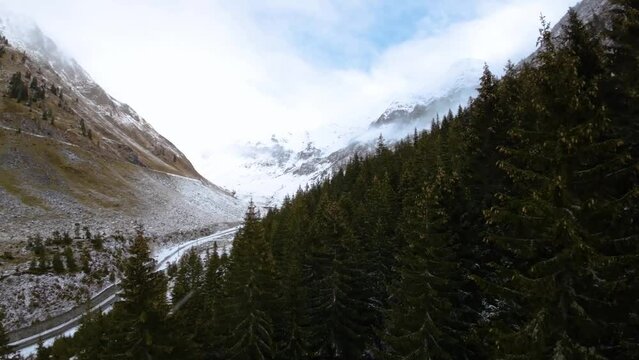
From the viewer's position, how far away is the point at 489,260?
23.1 metres

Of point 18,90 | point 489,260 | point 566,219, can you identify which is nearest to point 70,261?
point 489,260

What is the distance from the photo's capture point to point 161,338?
2216 cm

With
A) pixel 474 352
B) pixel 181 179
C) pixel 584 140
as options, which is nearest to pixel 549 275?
pixel 584 140

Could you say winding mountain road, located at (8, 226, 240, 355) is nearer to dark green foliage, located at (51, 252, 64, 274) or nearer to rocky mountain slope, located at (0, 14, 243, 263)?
dark green foliage, located at (51, 252, 64, 274)

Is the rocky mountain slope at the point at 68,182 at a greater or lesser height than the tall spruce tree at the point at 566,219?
greater

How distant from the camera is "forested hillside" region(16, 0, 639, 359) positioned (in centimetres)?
1232

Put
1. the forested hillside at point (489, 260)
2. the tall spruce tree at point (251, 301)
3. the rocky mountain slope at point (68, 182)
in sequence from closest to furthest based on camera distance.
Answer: the forested hillside at point (489, 260)
the tall spruce tree at point (251, 301)
the rocky mountain slope at point (68, 182)

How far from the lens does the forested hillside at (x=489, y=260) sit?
12320 millimetres

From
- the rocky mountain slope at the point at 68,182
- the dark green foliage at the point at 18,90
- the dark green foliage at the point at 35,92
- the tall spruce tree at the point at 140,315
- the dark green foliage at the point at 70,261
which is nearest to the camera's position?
the tall spruce tree at the point at 140,315

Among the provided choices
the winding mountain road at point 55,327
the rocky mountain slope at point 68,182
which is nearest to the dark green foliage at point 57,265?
the winding mountain road at point 55,327

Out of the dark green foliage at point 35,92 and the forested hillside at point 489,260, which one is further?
A: the dark green foliage at point 35,92

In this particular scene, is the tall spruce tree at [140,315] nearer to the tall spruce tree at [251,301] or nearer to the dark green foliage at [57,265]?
the tall spruce tree at [251,301]

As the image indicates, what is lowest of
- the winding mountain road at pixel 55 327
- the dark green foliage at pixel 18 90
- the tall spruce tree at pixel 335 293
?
the winding mountain road at pixel 55 327

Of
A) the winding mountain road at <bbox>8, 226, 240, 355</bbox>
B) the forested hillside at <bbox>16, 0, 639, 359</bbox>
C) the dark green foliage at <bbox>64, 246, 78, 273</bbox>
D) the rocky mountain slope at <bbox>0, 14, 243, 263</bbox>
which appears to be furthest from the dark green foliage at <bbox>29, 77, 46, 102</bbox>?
the forested hillside at <bbox>16, 0, 639, 359</bbox>
